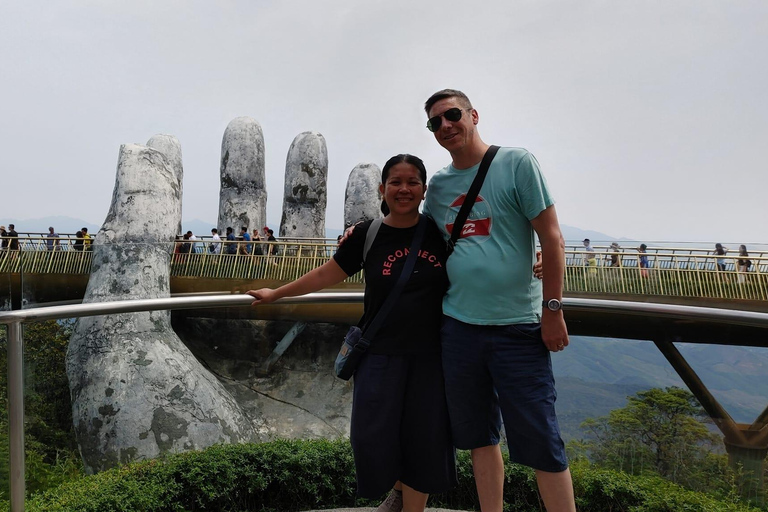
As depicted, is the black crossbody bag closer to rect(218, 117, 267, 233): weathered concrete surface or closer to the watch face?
the watch face

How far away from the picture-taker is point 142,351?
23.4 feet

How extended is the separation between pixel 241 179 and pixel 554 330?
14.8 metres

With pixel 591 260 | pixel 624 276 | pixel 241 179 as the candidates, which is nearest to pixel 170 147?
pixel 241 179

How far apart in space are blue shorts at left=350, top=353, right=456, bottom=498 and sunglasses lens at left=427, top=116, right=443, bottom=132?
78 cm

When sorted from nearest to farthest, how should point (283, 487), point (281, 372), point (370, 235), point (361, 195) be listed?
point (370, 235) → point (283, 487) → point (281, 372) → point (361, 195)

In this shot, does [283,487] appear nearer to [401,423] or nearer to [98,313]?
[401,423]

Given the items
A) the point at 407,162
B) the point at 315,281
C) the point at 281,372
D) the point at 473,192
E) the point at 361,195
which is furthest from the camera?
the point at 361,195

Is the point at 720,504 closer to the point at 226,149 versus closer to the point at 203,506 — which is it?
the point at 203,506

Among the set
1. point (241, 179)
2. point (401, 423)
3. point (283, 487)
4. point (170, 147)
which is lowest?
point (283, 487)

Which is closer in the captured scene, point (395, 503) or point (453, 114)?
point (453, 114)

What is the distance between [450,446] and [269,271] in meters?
7.72

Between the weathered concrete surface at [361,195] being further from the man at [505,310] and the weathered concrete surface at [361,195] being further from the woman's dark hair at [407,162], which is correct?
the man at [505,310]

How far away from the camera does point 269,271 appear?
9.39m

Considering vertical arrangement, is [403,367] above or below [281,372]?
above
